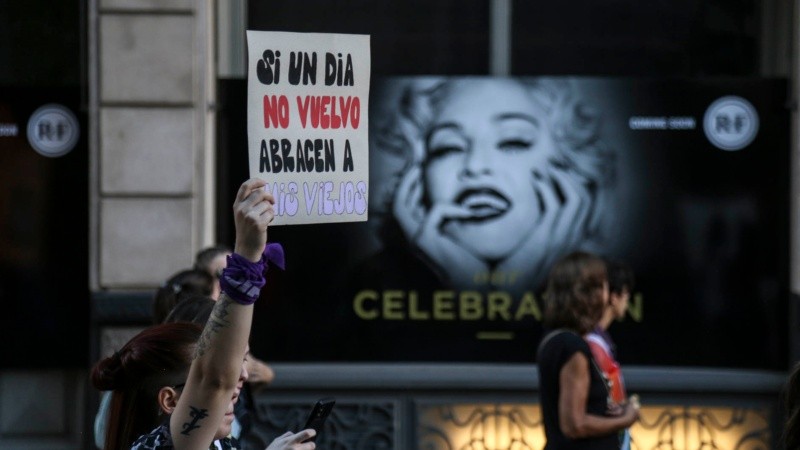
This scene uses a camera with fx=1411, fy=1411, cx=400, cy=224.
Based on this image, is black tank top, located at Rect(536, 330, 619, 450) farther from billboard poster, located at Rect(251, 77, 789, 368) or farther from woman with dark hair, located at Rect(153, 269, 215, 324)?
billboard poster, located at Rect(251, 77, 789, 368)

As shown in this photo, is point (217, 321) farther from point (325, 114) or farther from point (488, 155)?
point (488, 155)

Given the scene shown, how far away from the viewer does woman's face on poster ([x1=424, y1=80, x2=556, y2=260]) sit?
26.4 feet

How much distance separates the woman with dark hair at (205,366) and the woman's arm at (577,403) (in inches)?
85.5

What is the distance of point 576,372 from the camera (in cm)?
480

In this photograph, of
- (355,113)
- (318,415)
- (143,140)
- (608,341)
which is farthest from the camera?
(143,140)

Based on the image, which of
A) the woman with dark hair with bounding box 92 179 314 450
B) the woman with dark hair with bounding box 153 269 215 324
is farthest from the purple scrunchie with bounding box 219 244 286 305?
the woman with dark hair with bounding box 153 269 215 324

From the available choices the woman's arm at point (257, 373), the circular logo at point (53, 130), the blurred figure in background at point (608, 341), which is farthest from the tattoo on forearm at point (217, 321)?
the circular logo at point (53, 130)

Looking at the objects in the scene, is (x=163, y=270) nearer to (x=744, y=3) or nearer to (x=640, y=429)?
(x=640, y=429)

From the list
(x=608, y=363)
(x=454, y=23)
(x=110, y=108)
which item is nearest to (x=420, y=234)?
(x=454, y=23)

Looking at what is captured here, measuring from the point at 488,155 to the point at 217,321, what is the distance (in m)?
5.52

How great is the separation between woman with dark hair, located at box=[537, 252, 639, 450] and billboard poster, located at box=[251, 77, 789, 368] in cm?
303

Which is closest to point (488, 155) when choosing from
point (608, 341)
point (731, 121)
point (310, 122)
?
point (731, 121)

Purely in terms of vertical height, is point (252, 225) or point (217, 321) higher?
point (252, 225)

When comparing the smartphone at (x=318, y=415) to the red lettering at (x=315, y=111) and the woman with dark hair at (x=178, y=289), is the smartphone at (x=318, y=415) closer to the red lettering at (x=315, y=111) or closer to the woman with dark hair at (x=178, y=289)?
the red lettering at (x=315, y=111)
